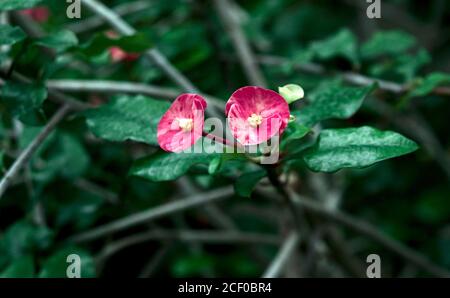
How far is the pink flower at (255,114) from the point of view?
630 mm

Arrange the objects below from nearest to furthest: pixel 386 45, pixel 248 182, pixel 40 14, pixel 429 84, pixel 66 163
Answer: pixel 248 182, pixel 429 84, pixel 66 163, pixel 386 45, pixel 40 14

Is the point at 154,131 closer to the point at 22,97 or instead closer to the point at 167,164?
the point at 167,164

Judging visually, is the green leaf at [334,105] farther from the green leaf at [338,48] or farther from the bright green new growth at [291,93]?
the green leaf at [338,48]

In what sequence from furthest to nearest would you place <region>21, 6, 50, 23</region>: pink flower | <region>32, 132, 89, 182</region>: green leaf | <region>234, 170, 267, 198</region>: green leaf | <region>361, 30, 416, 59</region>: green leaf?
1. <region>21, 6, 50, 23</region>: pink flower
2. <region>361, 30, 416, 59</region>: green leaf
3. <region>32, 132, 89, 182</region>: green leaf
4. <region>234, 170, 267, 198</region>: green leaf

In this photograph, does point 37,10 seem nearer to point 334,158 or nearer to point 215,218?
point 215,218

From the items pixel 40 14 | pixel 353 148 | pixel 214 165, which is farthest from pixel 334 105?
pixel 40 14

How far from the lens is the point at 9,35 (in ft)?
2.58

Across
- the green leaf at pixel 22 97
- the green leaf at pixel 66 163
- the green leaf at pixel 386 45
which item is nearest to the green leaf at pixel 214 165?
the green leaf at pixel 22 97

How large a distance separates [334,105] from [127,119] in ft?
1.05

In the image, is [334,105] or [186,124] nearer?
[186,124]

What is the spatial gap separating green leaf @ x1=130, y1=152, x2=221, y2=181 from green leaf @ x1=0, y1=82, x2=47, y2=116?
8.2 inches

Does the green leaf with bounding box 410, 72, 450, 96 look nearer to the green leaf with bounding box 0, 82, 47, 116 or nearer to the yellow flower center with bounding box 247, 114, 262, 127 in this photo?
the yellow flower center with bounding box 247, 114, 262, 127

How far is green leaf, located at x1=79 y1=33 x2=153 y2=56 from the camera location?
925 millimetres

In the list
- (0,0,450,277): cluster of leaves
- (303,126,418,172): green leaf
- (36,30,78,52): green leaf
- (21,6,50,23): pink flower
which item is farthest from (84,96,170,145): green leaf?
(21,6,50,23): pink flower
